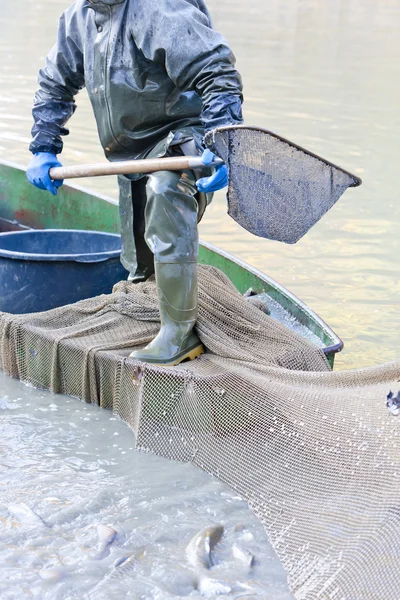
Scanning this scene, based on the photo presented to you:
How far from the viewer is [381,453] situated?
3.15m

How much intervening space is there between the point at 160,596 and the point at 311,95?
1208 centimetres

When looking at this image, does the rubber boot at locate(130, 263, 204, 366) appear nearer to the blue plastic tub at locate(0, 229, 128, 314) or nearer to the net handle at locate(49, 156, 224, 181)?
the net handle at locate(49, 156, 224, 181)

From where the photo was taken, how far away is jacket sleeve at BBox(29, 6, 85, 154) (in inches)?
171

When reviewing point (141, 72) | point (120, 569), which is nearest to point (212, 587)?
point (120, 569)

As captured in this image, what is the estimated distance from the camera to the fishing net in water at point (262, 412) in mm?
2965

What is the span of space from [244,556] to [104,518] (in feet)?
1.88

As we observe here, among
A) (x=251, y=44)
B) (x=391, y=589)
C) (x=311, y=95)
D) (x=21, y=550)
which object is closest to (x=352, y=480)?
(x=391, y=589)

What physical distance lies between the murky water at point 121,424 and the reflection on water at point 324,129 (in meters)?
0.02

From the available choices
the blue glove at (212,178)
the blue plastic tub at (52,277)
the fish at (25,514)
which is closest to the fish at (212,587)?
the fish at (25,514)

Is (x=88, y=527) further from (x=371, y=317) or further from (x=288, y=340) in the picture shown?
(x=371, y=317)

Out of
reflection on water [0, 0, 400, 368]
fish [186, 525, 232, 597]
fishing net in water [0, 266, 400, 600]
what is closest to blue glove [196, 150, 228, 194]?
fishing net in water [0, 266, 400, 600]

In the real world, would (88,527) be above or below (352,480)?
below

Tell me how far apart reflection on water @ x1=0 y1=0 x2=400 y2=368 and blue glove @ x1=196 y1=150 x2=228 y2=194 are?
207cm

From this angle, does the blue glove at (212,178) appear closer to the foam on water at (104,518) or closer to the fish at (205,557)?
the foam on water at (104,518)
